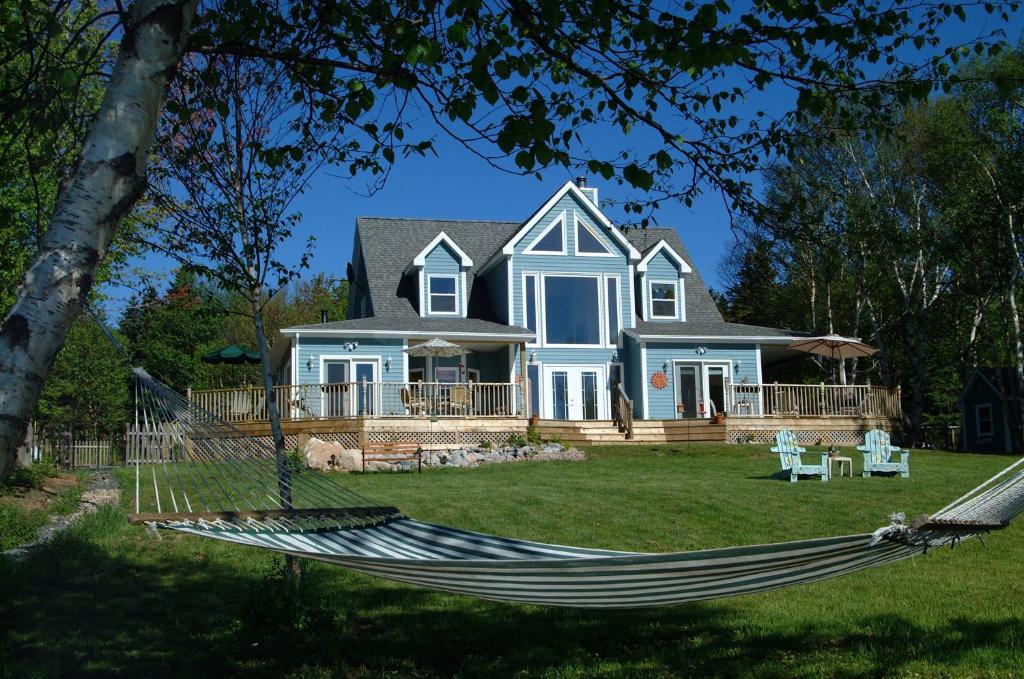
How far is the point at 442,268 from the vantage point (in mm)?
24047

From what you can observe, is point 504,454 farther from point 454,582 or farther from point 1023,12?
point 454,582

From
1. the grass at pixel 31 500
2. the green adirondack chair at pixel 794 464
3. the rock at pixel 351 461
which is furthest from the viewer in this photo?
the rock at pixel 351 461

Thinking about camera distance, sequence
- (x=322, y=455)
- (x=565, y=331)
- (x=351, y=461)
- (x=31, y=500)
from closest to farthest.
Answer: (x=31, y=500)
(x=351, y=461)
(x=322, y=455)
(x=565, y=331)

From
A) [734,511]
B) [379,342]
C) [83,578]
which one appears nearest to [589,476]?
[734,511]

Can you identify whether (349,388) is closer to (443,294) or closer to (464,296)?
(443,294)

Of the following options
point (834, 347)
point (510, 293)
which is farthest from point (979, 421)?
point (510, 293)

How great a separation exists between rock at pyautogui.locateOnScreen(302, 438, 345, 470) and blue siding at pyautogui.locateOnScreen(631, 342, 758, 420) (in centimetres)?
911

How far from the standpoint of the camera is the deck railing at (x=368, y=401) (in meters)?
20.2

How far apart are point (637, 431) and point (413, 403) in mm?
5303

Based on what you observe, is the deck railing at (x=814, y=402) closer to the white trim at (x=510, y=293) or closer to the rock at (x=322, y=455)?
the white trim at (x=510, y=293)

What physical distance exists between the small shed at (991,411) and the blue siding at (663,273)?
8413 millimetres

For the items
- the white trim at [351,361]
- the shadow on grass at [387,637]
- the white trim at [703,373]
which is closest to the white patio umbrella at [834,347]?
the white trim at [703,373]

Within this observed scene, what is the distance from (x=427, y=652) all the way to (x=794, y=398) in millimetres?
19331

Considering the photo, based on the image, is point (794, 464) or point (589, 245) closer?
point (794, 464)
